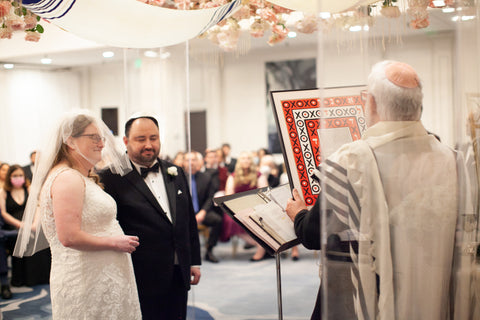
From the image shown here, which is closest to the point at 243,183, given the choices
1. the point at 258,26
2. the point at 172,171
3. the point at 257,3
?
the point at 258,26

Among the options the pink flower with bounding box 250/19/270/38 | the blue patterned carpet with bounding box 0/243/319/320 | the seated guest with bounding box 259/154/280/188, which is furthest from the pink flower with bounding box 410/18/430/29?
the seated guest with bounding box 259/154/280/188

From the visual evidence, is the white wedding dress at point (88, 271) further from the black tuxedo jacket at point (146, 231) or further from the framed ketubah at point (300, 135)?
the framed ketubah at point (300, 135)

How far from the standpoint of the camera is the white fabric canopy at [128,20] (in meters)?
2.59

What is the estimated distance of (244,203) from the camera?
2689 mm

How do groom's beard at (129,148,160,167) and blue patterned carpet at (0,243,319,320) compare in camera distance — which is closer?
groom's beard at (129,148,160,167)

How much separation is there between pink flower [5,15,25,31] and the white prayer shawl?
2.11m

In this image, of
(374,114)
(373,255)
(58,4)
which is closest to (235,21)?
(58,4)

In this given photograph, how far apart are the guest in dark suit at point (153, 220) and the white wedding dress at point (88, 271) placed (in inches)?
14.4

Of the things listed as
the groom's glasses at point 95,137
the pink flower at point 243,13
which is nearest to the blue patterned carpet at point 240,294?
the groom's glasses at point 95,137

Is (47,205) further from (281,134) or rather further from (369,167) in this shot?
(369,167)

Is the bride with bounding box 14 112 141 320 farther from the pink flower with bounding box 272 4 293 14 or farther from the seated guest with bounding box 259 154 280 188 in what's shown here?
the seated guest with bounding box 259 154 280 188

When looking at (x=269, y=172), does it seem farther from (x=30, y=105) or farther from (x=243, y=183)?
(x=30, y=105)

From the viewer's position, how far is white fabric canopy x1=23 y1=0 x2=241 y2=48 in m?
2.59

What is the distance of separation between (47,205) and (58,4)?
0.97 meters
